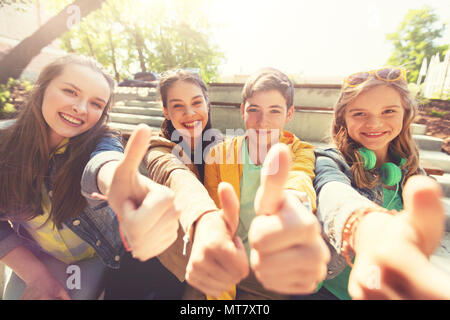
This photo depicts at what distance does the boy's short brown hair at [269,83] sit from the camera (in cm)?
99

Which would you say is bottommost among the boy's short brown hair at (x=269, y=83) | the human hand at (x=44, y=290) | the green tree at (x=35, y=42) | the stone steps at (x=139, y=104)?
the human hand at (x=44, y=290)

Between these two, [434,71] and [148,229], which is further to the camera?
[434,71]

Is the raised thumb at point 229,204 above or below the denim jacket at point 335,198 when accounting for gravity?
above

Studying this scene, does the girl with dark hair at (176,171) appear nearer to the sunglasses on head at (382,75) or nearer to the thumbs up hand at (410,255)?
the thumbs up hand at (410,255)

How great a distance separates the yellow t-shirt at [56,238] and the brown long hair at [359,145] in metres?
1.53

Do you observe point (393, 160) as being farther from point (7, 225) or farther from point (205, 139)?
point (7, 225)

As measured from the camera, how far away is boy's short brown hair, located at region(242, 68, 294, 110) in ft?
3.26

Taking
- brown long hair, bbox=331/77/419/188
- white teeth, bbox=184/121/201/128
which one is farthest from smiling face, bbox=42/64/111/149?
brown long hair, bbox=331/77/419/188


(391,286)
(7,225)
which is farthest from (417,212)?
(7,225)

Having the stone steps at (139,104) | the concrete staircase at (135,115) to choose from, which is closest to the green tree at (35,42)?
the concrete staircase at (135,115)

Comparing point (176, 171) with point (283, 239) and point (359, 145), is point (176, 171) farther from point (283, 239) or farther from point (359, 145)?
point (359, 145)

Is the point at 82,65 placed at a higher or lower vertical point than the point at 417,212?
higher

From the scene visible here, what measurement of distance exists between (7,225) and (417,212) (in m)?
1.69

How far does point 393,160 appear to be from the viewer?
1089 mm
